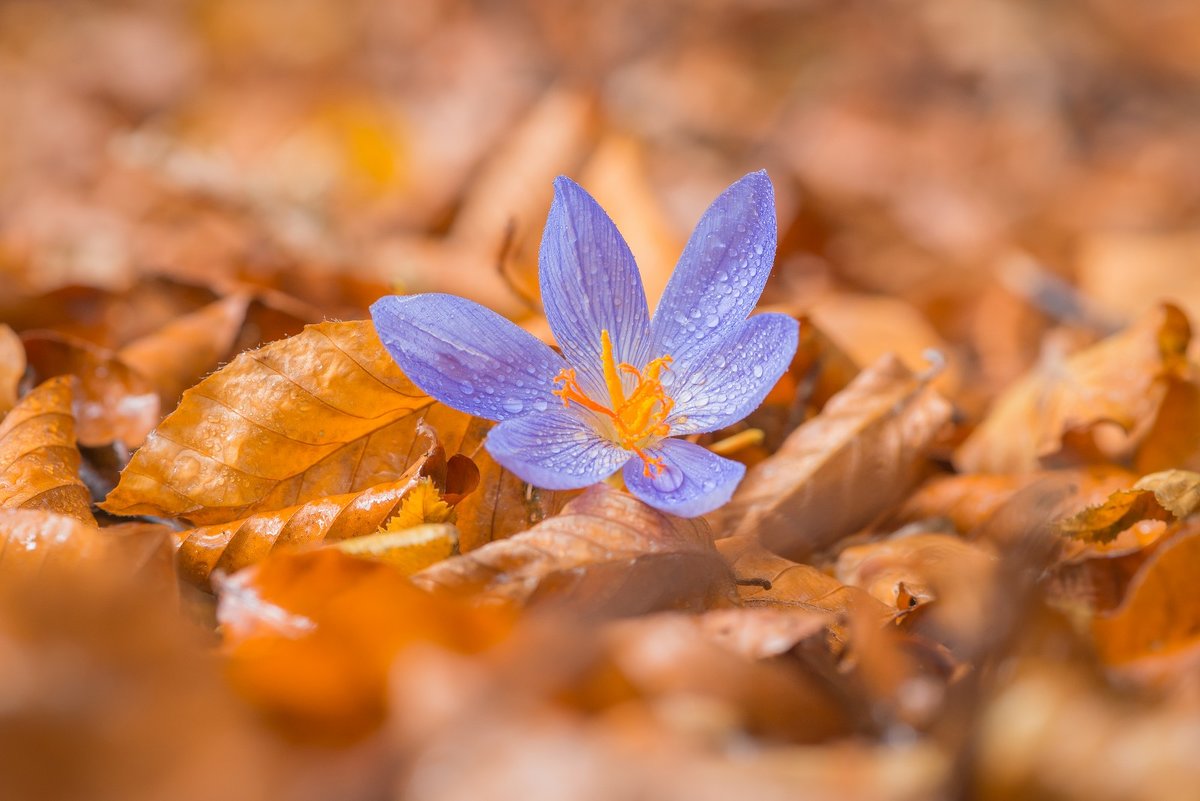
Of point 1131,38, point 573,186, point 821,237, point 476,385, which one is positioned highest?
point 1131,38

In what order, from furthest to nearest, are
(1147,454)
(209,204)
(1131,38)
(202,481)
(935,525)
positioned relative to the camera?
(1131,38) < (209,204) < (1147,454) < (935,525) < (202,481)

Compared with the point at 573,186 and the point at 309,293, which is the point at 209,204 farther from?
the point at 573,186

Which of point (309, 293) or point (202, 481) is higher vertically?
point (202, 481)

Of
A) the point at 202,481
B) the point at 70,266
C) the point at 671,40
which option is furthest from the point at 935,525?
the point at 671,40

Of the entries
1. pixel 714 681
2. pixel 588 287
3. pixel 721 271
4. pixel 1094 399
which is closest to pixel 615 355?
pixel 588 287

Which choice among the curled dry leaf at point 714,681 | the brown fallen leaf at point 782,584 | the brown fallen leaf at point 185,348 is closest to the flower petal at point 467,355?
the brown fallen leaf at point 782,584

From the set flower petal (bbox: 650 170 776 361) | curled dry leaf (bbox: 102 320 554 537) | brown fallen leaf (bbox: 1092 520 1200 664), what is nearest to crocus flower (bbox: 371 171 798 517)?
flower petal (bbox: 650 170 776 361)
